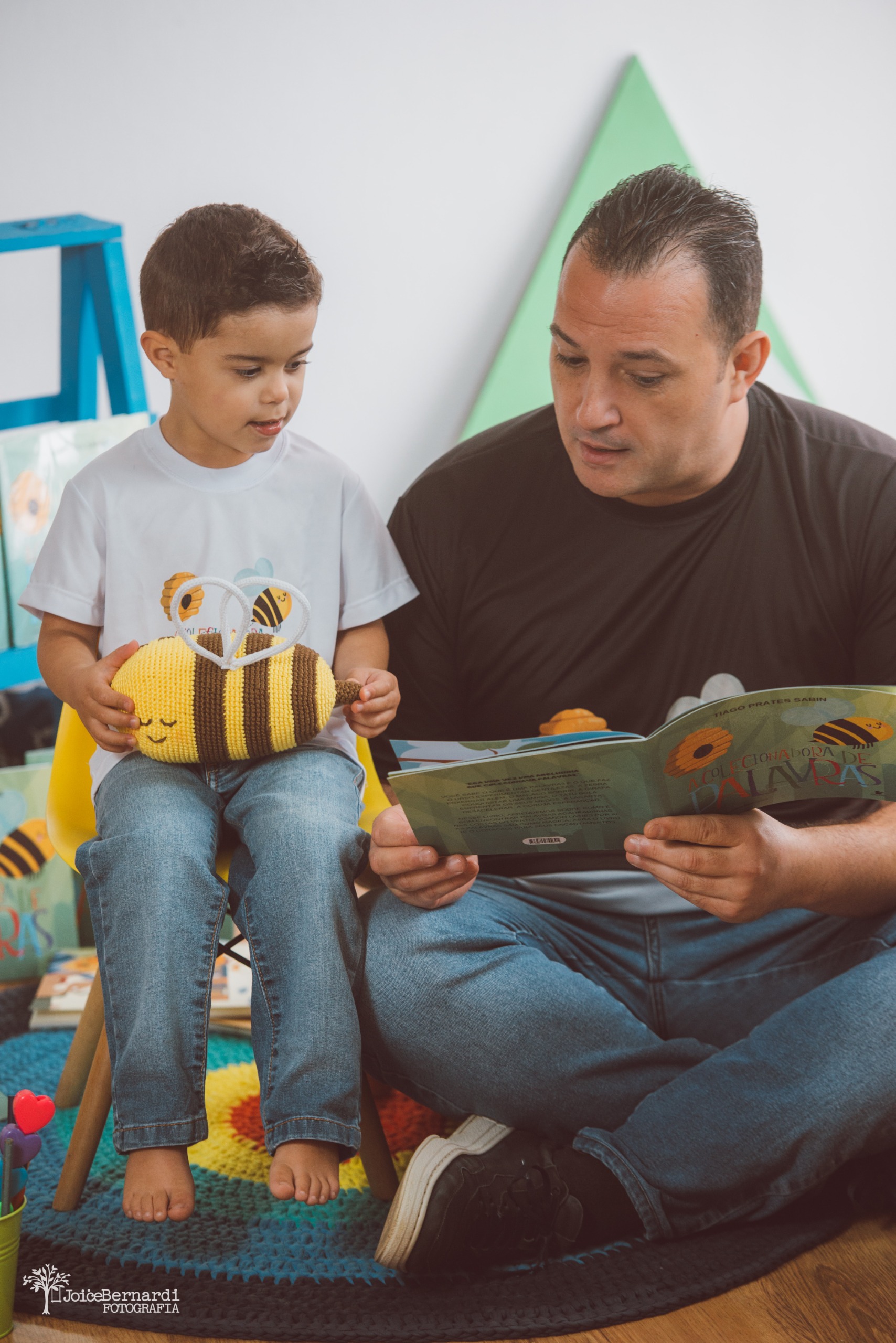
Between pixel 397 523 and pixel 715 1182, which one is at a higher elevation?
pixel 397 523

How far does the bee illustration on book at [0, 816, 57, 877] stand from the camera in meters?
1.62

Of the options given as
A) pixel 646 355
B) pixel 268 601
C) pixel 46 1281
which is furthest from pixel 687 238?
pixel 46 1281

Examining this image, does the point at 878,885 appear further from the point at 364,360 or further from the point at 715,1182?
the point at 364,360

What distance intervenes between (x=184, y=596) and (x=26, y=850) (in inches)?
26.7

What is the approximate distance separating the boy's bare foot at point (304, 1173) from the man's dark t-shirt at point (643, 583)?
44cm

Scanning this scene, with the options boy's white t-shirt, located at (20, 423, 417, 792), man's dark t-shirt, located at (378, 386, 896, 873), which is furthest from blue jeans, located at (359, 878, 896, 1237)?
boy's white t-shirt, located at (20, 423, 417, 792)

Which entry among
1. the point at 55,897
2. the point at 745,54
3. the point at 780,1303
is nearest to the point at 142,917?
the point at 780,1303

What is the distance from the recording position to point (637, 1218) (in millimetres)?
1030

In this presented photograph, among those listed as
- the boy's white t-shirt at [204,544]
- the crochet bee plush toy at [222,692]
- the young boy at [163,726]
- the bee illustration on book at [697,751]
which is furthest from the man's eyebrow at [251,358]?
the bee illustration on book at [697,751]

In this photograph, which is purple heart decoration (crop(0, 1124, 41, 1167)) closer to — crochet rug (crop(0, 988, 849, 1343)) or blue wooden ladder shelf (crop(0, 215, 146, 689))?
crochet rug (crop(0, 988, 849, 1343))

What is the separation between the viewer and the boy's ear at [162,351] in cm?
111

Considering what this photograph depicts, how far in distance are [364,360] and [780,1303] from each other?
1.52m

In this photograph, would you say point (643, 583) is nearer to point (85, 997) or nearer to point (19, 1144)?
point (19, 1144)

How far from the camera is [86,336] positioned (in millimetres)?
1601
